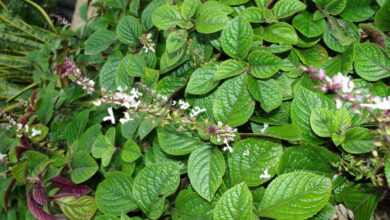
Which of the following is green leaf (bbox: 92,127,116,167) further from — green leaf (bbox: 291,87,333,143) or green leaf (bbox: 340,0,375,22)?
green leaf (bbox: 340,0,375,22)

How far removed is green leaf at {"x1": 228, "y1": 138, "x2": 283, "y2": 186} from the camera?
0.70 metres

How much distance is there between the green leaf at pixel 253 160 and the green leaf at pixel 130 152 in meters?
0.19

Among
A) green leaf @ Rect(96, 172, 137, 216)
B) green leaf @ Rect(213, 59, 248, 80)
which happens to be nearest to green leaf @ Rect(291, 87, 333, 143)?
green leaf @ Rect(213, 59, 248, 80)

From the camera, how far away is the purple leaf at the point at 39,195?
2.92ft

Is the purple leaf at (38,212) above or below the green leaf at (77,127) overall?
below

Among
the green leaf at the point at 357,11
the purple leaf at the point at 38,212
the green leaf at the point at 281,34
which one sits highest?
the green leaf at the point at 357,11

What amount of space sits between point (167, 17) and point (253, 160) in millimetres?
313

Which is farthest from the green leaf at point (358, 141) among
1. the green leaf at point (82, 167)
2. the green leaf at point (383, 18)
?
the green leaf at point (82, 167)

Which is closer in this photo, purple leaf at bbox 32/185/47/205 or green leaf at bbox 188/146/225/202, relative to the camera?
green leaf at bbox 188/146/225/202

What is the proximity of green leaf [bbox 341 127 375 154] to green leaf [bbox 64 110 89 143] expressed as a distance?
0.55 meters

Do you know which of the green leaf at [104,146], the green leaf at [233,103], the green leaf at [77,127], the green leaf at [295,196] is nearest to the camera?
the green leaf at [295,196]

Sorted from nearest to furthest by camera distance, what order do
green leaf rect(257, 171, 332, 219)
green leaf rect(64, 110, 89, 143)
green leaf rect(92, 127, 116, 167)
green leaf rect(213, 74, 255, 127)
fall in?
1. green leaf rect(257, 171, 332, 219)
2. green leaf rect(213, 74, 255, 127)
3. green leaf rect(92, 127, 116, 167)
4. green leaf rect(64, 110, 89, 143)

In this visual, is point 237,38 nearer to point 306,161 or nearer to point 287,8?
point 287,8

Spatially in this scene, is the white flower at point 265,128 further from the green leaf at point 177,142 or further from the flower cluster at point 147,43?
the flower cluster at point 147,43
